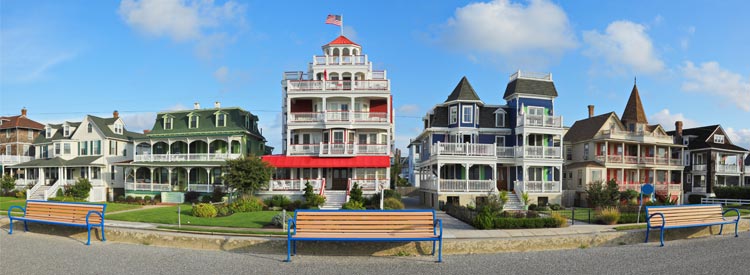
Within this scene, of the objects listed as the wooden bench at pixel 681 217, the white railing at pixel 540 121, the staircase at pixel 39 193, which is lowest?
the staircase at pixel 39 193

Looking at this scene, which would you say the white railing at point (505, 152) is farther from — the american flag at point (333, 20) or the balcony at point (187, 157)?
the balcony at point (187, 157)

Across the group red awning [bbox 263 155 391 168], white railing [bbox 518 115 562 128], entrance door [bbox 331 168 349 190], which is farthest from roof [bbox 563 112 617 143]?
entrance door [bbox 331 168 349 190]

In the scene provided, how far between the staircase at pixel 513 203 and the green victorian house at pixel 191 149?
72.7 ft

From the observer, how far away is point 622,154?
42.6 metres

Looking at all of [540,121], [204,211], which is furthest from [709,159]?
[204,211]

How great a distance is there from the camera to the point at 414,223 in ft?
37.8

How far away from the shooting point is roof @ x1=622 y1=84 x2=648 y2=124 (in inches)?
1834

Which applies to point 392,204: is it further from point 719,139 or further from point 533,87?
point 719,139

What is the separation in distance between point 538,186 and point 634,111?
69.7 ft

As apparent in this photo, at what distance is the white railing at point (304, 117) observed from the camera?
36588 millimetres

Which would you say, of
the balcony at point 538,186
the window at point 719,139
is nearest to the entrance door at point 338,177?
the balcony at point 538,186

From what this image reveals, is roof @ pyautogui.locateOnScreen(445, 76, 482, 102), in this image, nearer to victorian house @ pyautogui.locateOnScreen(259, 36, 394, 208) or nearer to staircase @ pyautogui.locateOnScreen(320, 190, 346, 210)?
victorian house @ pyautogui.locateOnScreen(259, 36, 394, 208)

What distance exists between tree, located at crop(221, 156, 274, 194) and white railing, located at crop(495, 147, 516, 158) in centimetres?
1794

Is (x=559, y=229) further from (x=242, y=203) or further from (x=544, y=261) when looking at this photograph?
(x=242, y=203)
